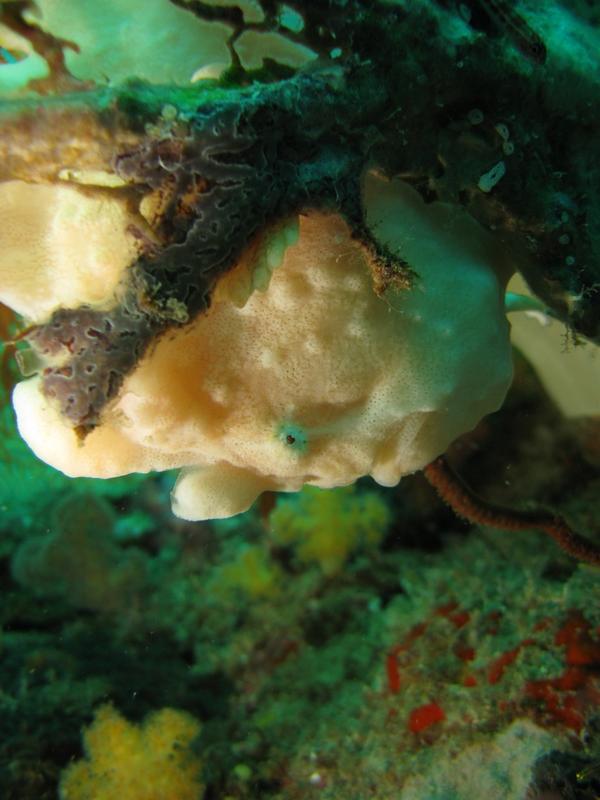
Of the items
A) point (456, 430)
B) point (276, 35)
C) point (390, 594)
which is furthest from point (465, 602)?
point (276, 35)

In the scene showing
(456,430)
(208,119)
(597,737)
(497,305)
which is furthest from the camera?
(597,737)

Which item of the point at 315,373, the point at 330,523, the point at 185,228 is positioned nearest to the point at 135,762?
the point at 330,523

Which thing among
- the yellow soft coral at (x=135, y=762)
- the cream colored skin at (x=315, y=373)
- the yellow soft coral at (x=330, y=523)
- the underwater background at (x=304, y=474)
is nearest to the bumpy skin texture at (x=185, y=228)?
the underwater background at (x=304, y=474)

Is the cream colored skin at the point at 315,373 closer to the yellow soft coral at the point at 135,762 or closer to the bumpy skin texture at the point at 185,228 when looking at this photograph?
the bumpy skin texture at the point at 185,228

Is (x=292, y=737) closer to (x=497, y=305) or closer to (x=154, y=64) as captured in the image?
(x=497, y=305)

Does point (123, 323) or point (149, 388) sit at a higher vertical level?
point (123, 323)

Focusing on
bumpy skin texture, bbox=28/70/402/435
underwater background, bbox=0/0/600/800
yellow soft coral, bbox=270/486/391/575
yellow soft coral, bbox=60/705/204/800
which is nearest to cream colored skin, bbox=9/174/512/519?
underwater background, bbox=0/0/600/800
